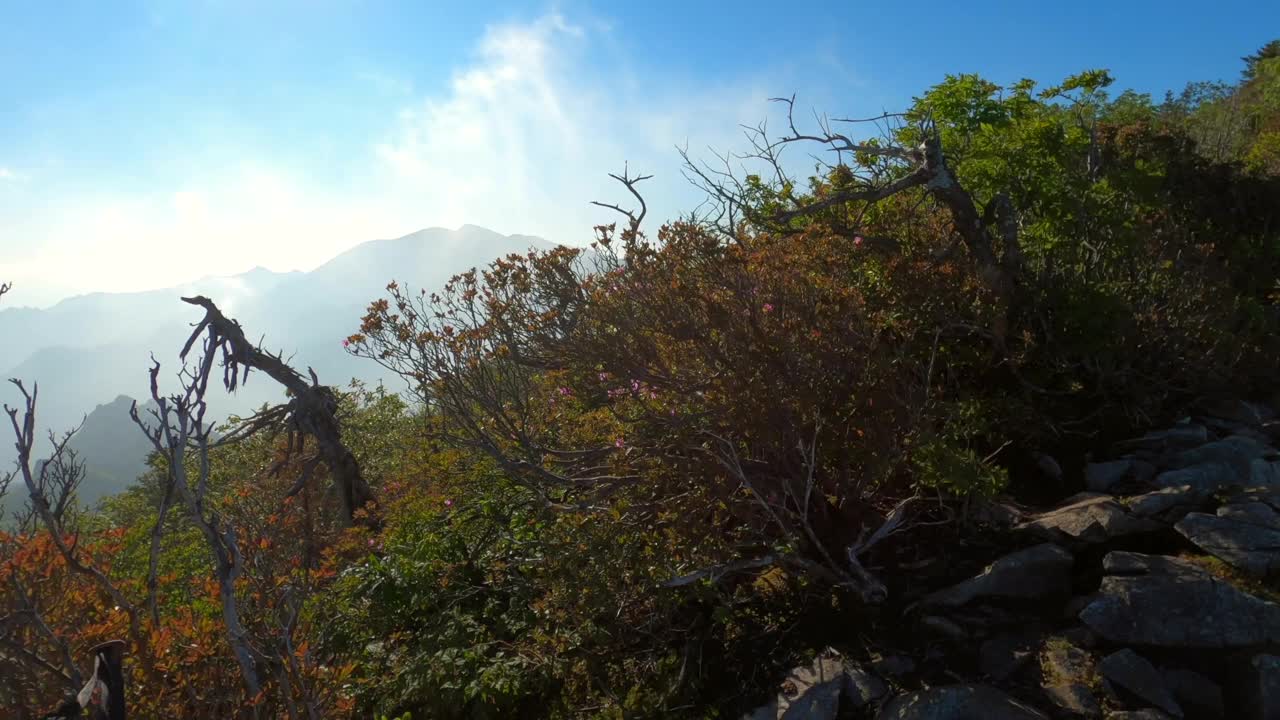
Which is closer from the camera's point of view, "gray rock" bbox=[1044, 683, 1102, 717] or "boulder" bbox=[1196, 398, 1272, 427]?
"gray rock" bbox=[1044, 683, 1102, 717]

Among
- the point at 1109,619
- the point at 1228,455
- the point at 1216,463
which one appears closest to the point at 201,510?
the point at 1109,619

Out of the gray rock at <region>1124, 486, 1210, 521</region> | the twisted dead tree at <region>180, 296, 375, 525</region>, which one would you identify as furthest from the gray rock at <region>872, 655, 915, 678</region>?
the twisted dead tree at <region>180, 296, 375, 525</region>

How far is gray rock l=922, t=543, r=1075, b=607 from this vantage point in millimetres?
4027

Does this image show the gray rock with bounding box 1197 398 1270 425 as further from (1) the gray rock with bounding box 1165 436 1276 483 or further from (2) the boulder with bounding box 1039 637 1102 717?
(2) the boulder with bounding box 1039 637 1102 717

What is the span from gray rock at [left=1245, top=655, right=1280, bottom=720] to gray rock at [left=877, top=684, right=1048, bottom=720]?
887 millimetres

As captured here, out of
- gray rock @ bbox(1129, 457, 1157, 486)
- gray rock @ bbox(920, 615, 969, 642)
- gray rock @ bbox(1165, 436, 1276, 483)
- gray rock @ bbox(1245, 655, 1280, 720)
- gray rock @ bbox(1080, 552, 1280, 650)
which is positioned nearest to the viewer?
gray rock @ bbox(1245, 655, 1280, 720)

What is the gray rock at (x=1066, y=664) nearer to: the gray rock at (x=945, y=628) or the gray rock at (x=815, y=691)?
the gray rock at (x=945, y=628)

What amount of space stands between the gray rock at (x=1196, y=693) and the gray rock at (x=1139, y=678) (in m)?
0.06

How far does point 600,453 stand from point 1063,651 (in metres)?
2.98

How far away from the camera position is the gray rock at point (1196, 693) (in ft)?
10.8

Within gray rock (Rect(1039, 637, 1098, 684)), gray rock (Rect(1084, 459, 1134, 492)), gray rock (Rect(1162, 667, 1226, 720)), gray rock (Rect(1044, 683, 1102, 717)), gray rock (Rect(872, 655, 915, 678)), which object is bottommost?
gray rock (Rect(1162, 667, 1226, 720))

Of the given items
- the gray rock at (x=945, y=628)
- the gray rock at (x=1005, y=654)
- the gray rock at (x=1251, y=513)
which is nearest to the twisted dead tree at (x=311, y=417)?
the gray rock at (x=945, y=628)

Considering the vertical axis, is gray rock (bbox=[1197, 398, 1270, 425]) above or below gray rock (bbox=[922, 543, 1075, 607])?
above

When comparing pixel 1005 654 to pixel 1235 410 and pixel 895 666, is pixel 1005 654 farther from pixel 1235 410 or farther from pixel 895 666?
→ pixel 1235 410
